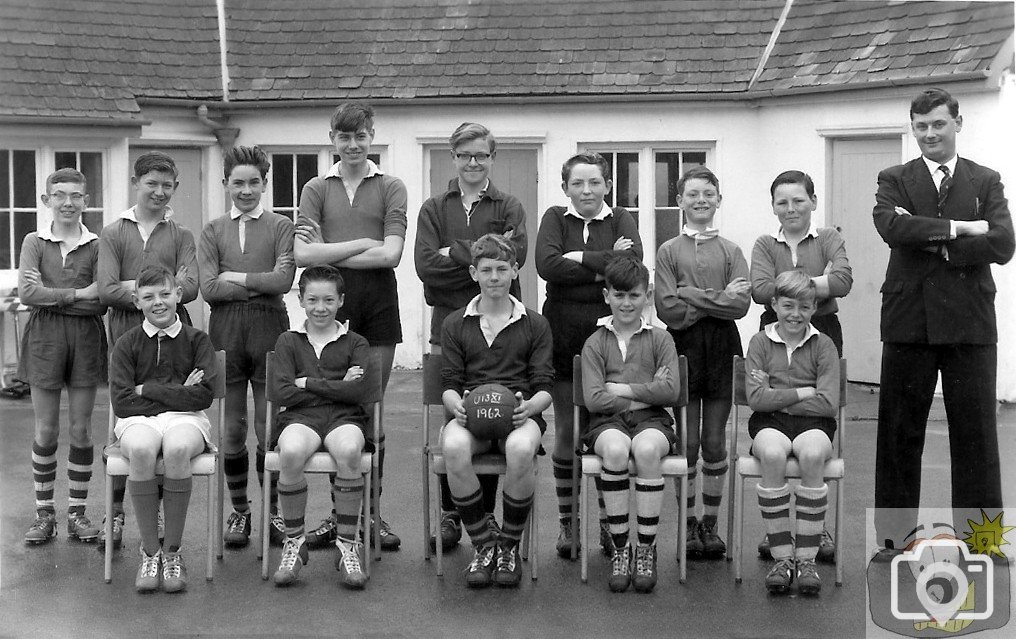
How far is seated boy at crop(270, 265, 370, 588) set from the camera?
540 cm

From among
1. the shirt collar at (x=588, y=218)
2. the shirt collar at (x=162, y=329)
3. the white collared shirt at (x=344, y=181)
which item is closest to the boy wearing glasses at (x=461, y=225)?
the shirt collar at (x=588, y=218)

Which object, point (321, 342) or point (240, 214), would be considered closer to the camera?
point (321, 342)

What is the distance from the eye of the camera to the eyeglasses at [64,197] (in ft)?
19.9

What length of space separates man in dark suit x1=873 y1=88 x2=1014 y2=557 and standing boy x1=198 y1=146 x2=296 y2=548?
9.70ft

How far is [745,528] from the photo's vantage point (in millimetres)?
6469

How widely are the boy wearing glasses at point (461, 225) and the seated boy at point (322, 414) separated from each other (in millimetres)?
515

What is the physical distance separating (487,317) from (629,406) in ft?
2.58

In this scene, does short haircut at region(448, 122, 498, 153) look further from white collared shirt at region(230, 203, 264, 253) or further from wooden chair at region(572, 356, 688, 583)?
wooden chair at region(572, 356, 688, 583)

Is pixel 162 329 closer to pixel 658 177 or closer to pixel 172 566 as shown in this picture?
pixel 172 566

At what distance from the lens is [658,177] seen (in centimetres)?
1238

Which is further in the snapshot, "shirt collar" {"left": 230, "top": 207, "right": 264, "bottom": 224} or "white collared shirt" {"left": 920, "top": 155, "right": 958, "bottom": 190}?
"shirt collar" {"left": 230, "top": 207, "right": 264, "bottom": 224}

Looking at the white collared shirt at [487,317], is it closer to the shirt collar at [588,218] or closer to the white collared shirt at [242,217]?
the shirt collar at [588,218]

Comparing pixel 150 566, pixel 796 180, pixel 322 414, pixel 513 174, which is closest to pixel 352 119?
pixel 322 414

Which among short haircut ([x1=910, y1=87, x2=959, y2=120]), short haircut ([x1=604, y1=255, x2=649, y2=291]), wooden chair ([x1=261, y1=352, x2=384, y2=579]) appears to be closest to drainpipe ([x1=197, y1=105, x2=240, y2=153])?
wooden chair ([x1=261, y1=352, x2=384, y2=579])
